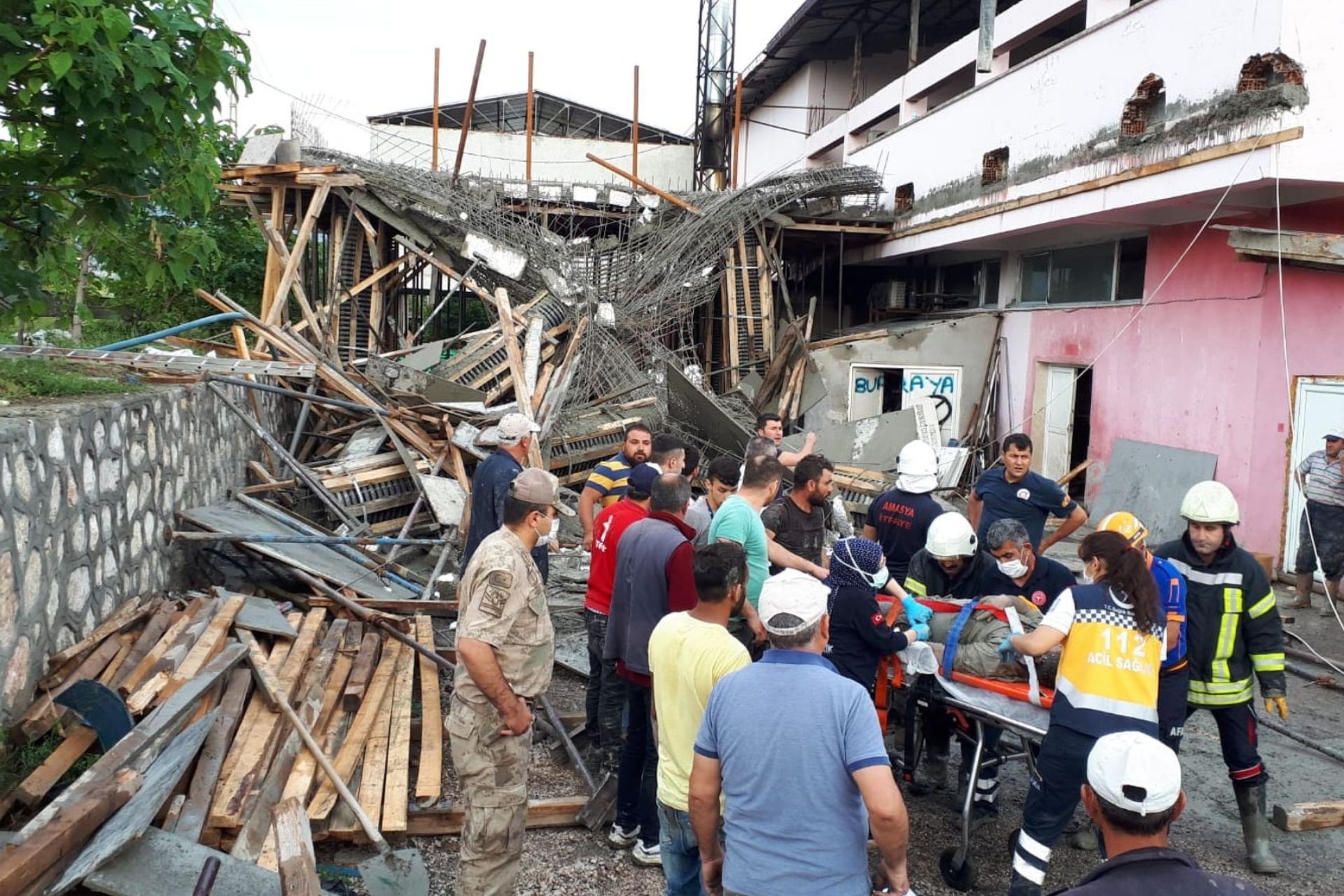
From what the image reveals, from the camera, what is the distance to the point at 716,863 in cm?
282

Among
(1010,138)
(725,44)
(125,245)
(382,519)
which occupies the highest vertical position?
(725,44)

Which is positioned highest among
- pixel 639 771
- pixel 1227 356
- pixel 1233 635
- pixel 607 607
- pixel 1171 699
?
pixel 1227 356

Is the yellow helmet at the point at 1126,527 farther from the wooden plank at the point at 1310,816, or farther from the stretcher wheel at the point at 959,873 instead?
the wooden plank at the point at 1310,816

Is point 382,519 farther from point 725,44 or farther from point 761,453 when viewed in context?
point 725,44

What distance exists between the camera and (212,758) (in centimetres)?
383

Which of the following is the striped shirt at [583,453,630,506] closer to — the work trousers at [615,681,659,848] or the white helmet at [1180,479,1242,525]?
the work trousers at [615,681,659,848]

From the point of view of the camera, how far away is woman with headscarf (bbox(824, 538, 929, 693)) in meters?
4.01

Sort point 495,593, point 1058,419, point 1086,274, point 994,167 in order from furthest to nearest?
point 994,167, point 1058,419, point 1086,274, point 495,593

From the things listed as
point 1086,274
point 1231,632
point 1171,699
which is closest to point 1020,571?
point 1171,699

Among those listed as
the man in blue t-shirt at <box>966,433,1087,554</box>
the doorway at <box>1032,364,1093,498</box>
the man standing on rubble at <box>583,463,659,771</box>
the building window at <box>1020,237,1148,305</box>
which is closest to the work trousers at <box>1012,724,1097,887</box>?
the man standing on rubble at <box>583,463,659,771</box>

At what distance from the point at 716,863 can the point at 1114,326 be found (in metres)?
10.6

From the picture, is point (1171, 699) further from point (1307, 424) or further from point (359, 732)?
point (1307, 424)

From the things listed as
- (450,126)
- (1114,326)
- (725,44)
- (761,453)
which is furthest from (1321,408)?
(450,126)

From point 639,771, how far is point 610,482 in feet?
7.83
